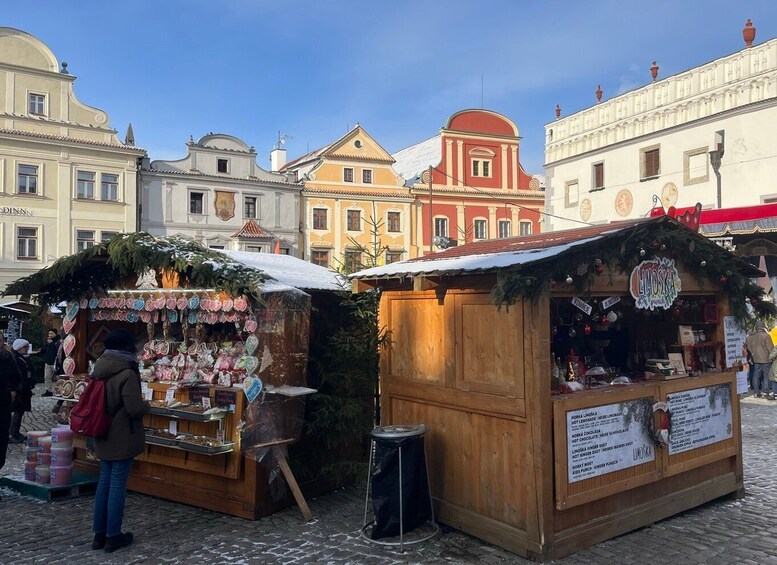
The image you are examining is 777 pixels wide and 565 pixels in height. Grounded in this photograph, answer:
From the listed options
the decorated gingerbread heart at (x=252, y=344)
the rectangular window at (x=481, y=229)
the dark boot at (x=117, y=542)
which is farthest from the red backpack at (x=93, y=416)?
the rectangular window at (x=481, y=229)

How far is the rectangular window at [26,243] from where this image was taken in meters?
26.4

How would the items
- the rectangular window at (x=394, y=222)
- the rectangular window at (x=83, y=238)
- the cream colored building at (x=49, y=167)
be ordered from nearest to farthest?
the cream colored building at (x=49, y=167) → the rectangular window at (x=83, y=238) → the rectangular window at (x=394, y=222)

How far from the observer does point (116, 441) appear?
16.5 ft

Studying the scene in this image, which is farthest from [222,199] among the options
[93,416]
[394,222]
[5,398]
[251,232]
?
[93,416]

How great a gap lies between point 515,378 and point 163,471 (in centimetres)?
386

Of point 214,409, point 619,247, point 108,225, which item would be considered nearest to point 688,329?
point 619,247

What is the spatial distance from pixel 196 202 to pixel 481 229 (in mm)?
15367

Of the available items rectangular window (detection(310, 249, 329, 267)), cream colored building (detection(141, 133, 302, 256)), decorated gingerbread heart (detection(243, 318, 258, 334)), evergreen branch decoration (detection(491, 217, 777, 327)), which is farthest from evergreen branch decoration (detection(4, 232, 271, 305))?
rectangular window (detection(310, 249, 329, 267))

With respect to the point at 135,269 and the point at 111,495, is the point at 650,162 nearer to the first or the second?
the point at 135,269

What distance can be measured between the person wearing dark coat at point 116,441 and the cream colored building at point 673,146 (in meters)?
16.0

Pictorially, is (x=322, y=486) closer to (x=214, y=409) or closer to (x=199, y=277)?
(x=214, y=409)

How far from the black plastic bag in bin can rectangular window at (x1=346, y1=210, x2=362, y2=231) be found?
2834 centimetres

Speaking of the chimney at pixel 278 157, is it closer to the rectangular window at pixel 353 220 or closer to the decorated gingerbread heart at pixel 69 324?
the rectangular window at pixel 353 220

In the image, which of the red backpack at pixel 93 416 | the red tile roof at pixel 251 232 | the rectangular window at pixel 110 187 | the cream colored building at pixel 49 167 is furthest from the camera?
the red tile roof at pixel 251 232
